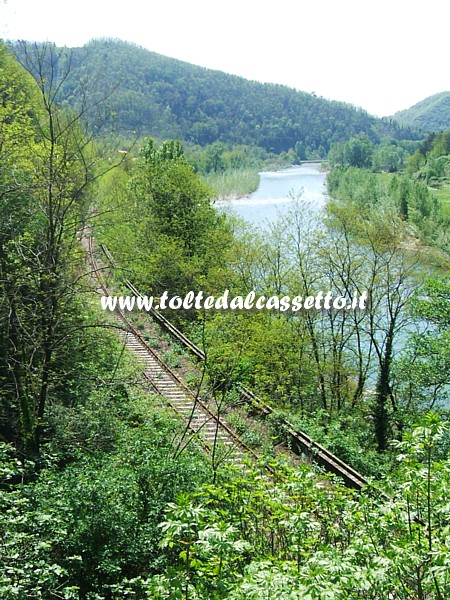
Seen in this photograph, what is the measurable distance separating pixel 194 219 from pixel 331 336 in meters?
8.82

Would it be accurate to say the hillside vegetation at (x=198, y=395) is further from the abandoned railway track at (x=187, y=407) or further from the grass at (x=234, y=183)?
the grass at (x=234, y=183)

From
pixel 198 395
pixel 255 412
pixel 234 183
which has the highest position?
pixel 234 183

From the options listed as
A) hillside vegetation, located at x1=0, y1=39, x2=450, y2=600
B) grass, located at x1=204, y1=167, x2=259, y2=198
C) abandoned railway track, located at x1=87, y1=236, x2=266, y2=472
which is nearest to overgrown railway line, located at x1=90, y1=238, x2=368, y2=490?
abandoned railway track, located at x1=87, y1=236, x2=266, y2=472

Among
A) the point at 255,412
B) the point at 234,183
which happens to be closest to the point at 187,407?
the point at 255,412

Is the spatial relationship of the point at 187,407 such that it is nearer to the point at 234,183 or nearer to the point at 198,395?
the point at 198,395

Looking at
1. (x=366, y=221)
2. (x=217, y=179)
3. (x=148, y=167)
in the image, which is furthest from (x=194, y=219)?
A: (x=217, y=179)

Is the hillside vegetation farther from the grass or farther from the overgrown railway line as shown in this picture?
the grass

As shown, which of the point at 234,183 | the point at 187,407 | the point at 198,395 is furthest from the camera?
the point at 234,183

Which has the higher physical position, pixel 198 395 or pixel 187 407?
pixel 198 395

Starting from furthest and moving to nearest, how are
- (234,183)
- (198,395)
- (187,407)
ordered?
(234,183), (187,407), (198,395)

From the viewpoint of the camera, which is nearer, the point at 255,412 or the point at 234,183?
the point at 255,412

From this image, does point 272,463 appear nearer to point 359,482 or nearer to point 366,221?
point 359,482

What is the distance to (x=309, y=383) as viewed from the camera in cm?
1925

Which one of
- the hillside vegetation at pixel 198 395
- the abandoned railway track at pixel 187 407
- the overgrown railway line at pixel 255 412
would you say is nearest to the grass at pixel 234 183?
the hillside vegetation at pixel 198 395
